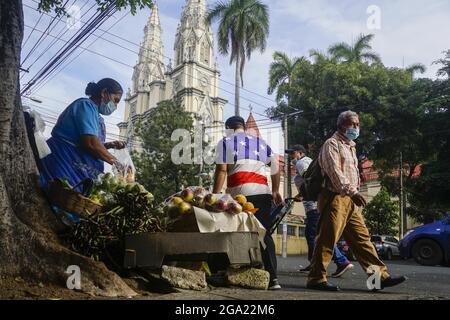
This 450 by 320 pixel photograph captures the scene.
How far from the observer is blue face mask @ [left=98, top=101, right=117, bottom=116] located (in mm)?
4500

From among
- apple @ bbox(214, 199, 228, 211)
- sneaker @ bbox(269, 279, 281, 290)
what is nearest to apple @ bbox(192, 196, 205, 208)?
apple @ bbox(214, 199, 228, 211)

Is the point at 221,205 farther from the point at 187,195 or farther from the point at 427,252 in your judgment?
the point at 427,252

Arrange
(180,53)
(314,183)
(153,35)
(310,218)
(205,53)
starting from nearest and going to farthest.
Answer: (314,183)
(310,218)
(180,53)
(205,53)
(153,35)

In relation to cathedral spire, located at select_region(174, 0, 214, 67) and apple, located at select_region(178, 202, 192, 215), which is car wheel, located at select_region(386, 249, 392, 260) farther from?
cathedral spire, located at select_region(174, 0, 214, 67)

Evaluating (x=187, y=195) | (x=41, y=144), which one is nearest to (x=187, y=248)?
(x=187, y=195)

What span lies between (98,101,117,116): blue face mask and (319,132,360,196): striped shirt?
7.36ft

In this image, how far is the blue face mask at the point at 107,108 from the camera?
4.50 metres

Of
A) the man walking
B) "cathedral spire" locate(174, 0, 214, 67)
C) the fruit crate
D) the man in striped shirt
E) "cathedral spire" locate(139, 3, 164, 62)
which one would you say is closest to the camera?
the fruit crate

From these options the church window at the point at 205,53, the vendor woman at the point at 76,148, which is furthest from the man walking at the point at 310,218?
the church window at the point at 205,53

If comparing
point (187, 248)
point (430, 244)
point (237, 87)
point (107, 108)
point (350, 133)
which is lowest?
point (430, 244)

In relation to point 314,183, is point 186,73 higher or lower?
higher

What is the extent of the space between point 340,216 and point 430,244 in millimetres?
8671

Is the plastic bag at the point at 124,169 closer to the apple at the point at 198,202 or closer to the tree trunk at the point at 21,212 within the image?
the apple at the point at 198,202

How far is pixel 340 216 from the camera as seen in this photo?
4.11 metres
